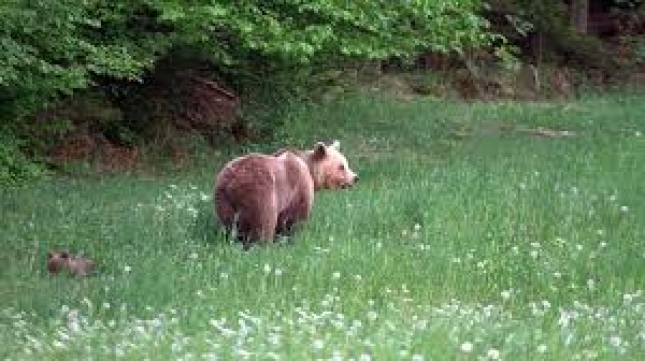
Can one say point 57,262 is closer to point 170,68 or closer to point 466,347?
point 466,347

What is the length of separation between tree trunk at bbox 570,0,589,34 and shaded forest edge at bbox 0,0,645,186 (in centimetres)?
1472

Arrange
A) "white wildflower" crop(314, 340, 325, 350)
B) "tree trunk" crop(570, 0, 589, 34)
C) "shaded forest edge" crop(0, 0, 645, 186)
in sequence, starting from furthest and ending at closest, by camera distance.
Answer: "tree trunk" crop(570, 0, 589, 34), "shaded forest edge" crop(0, 0, 645, 186), "white wildflower" crop(314, 340, 325, 350)

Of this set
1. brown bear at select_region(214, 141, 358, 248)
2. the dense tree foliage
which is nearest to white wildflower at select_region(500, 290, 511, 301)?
brown bear at select_region(214, 141, 358, 248)

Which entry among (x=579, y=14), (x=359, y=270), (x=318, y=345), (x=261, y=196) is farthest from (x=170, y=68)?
(x=579, y=14)

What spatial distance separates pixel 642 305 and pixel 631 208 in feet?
14.2

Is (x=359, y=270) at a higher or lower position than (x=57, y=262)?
higher

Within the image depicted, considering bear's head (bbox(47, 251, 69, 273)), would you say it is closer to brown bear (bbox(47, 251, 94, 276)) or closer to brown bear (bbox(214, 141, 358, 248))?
brown bear (bbox(47, 251, 94, 276))

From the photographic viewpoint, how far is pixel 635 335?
25.1 feet

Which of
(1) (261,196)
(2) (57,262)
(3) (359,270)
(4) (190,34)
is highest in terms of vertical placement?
(4) (190,34)

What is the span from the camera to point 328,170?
1490 cm

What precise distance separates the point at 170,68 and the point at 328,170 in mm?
5596

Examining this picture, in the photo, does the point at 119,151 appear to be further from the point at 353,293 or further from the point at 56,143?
the point at 353,293

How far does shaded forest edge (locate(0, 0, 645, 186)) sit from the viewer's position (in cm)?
1495

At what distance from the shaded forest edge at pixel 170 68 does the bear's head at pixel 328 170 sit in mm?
2515
